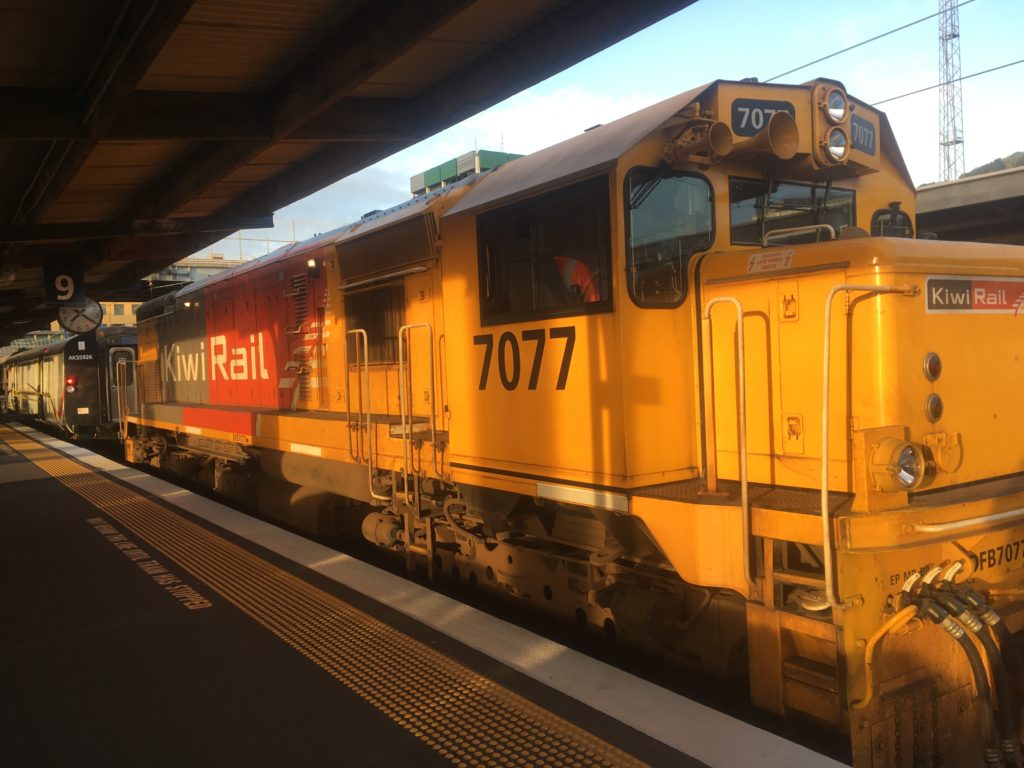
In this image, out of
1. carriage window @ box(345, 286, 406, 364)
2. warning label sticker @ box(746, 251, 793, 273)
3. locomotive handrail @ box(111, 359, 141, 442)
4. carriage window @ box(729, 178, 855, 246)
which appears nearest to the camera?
warning label sticker @ box(746, 251, 793, 273)

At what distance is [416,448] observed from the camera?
5.35 meters

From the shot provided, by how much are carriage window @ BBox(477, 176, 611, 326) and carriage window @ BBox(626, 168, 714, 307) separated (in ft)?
0.48

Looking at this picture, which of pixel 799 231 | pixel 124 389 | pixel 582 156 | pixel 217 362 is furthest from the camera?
pixel 124 389

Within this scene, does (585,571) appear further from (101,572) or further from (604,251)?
(101,572)

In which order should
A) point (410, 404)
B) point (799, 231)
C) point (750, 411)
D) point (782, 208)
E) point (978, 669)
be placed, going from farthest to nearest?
point (410, 404), point (782, 208), point (799, 231), point (750, 411), point (978, 669)

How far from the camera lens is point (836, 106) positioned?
4008 millimetres

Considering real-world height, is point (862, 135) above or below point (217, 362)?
above

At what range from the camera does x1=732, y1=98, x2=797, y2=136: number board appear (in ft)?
12.4

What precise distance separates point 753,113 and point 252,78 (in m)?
4.49

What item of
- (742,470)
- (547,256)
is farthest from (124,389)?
(742,470)

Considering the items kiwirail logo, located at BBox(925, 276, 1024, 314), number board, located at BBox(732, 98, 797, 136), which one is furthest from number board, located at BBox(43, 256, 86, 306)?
kiwirail logo, located at BBox(925, 276, 1024, 314)

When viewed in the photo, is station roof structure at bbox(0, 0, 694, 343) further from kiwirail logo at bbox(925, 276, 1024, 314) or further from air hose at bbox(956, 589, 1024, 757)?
air hose at bbox(956, 589, 1024, 757)

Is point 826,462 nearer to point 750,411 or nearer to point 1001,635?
point 750,411

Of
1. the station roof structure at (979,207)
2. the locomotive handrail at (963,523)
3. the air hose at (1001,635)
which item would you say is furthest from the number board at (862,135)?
Answer: the station roof structure at (979,207)
